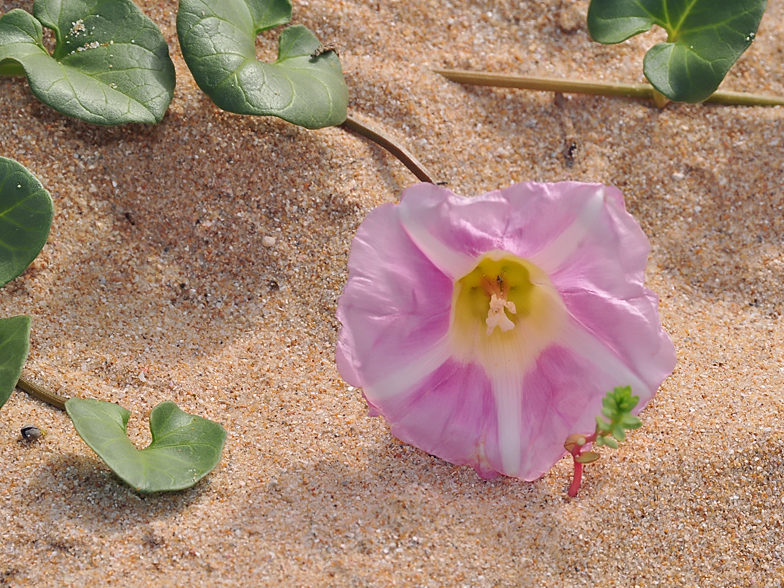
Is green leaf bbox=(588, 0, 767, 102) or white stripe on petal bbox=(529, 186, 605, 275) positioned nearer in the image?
white stripe on petal bbox=(529, 186, 605, 275)

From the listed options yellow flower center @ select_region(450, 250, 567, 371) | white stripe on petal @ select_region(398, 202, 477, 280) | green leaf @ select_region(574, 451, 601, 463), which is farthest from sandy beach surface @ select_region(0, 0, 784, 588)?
white stripe on petal @ select_region(398, 202, 477, 280)

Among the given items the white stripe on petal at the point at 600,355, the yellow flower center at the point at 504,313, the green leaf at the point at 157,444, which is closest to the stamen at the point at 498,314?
the yellow flower center at the point at 504,313

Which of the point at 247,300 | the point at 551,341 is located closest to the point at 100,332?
the point at 247,300

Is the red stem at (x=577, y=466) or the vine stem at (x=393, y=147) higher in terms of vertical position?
the vine stem at (x=393, y=147)

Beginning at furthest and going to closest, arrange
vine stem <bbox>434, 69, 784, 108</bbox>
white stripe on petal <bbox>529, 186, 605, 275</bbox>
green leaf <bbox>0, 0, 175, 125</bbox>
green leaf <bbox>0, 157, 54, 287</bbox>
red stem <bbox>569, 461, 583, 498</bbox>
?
vine stem <bbox>434, 69, 784, 108</bbox> → green leaf <bbox>0, 0, 175, 125</bbox> → green leaf <bbox>0, 157, 54, 287</bbox> → red stem <bbox>569, 461, 583, 498</bbox> → white stripe on petal <bbox>529, 186, 605, 275</bbox>

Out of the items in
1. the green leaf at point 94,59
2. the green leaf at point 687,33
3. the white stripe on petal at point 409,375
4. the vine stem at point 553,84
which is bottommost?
the white stripe on petal at point 409,375

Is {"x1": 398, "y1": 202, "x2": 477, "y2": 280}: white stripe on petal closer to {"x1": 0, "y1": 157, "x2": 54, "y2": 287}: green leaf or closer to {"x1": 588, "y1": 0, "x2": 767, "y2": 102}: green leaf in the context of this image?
{"x1": 0, "y1": 157, "x2": 54, "y2": 287}: green leaf

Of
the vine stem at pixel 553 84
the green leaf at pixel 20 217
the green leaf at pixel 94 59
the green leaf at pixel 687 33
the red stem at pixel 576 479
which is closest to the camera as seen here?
the red stem at pixel 576 479

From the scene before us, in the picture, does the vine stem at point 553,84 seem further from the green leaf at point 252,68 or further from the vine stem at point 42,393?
the vine stem at point 42,393
